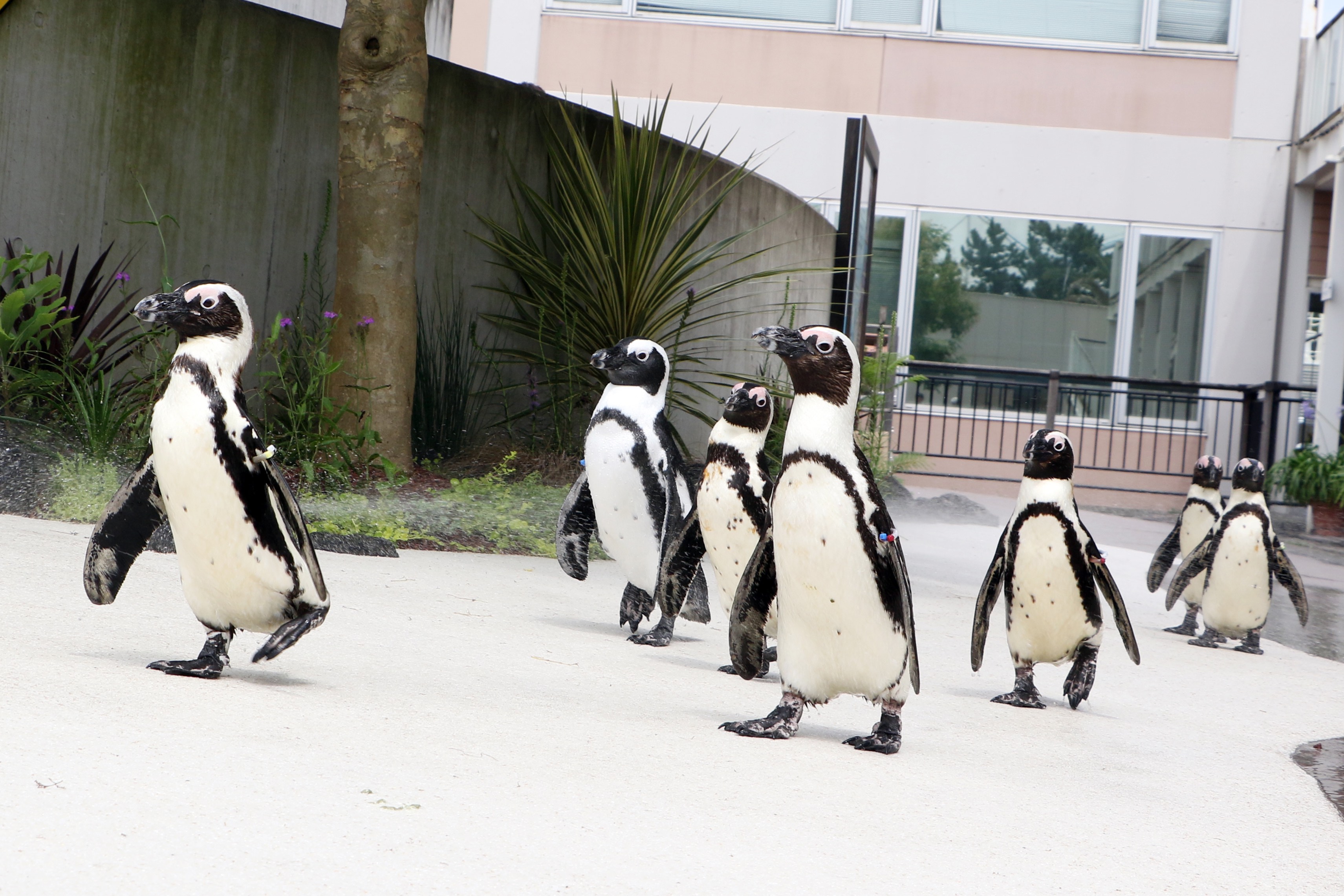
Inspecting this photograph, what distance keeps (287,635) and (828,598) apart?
1132 mm

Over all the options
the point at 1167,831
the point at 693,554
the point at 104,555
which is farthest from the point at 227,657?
the point at 1167,831

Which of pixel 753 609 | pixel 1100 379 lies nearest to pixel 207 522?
pixel 753 609

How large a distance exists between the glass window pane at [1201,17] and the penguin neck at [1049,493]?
11.6 metres

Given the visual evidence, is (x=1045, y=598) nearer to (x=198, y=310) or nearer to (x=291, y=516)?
(x=291, y=516)

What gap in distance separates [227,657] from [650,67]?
12164 millimetres

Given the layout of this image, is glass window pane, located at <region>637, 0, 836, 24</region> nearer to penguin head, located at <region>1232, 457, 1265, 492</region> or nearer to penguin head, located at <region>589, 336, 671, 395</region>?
penguin head, located at <region>1232, 457, 1265, 492</region>

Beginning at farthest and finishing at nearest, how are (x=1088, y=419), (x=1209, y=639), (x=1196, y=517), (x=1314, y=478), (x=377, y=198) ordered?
(x=1088, y=419), (x=1314, y=478), (x=377, y=198), (x=1196, y=517), (x=1209, y=639)

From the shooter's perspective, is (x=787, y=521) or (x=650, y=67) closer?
(x=787, y=521)

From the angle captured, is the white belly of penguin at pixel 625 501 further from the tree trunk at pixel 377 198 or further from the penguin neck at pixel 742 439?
the tree trunk at pixel 377 198

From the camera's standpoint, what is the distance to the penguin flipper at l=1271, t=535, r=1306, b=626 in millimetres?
5191

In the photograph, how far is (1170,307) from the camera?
44.8 feet

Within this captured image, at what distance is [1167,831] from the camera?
7.42 feet

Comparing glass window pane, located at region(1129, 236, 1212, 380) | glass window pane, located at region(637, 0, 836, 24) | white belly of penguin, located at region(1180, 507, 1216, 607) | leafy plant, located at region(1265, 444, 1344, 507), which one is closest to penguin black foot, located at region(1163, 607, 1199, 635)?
white belly of penguin, located at region(1180, 507, 1216, 607)

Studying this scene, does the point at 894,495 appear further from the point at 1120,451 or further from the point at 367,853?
the point at 367,853
